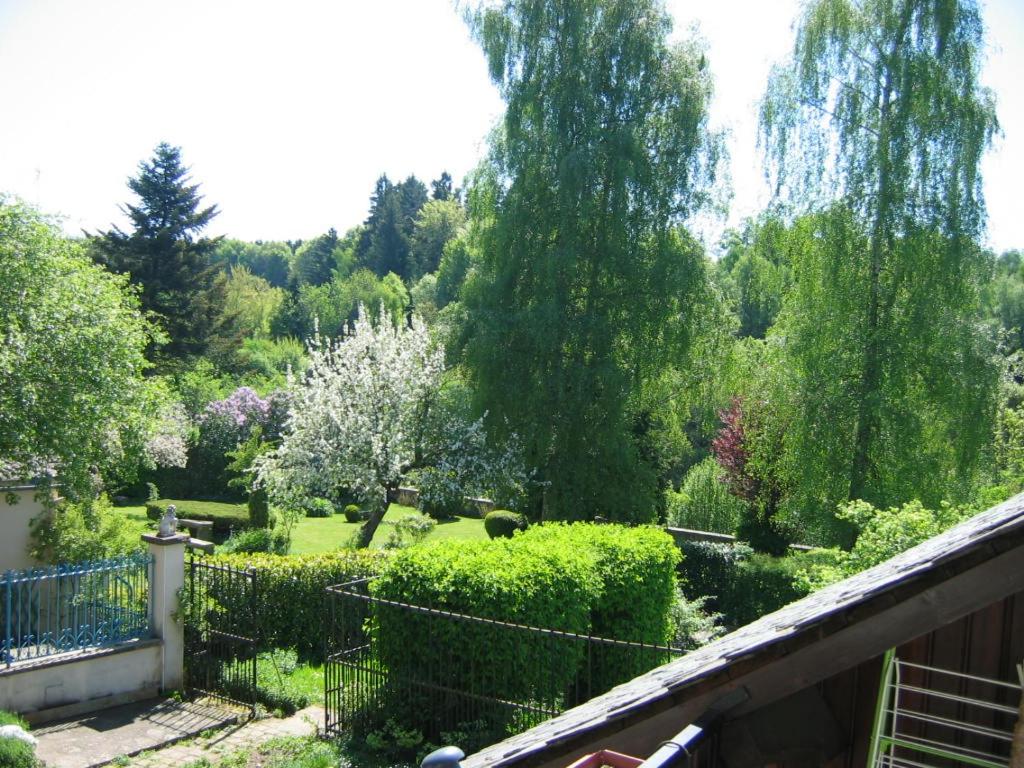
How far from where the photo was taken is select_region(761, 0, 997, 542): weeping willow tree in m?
18.1

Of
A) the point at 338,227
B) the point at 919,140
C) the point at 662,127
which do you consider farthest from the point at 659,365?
the point at 338,227

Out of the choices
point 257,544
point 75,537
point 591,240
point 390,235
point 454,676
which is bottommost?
point 257,544

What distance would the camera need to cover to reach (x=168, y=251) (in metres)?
37.2

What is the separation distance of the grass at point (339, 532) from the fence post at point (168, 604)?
34.8ft

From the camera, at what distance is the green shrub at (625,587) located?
35.3ft

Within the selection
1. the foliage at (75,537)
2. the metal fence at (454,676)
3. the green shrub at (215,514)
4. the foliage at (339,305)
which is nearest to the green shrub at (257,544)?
the green shrub at (215,514)

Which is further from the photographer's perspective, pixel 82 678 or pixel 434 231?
pixel 434 231

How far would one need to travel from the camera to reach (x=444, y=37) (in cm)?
2181

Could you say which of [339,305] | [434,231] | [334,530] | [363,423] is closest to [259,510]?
[334,530]

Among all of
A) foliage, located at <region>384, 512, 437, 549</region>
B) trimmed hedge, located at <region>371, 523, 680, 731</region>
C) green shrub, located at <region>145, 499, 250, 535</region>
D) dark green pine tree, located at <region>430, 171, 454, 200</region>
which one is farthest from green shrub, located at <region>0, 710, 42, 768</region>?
dark green pine tree, located at <region>430, 171, 454, 200</region>

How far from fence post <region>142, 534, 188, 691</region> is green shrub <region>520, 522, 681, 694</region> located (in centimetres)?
481

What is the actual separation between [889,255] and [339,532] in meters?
17.1

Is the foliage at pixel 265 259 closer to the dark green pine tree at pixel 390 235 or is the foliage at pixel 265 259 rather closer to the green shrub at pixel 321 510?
the dark green pine tree at pixel 390 235

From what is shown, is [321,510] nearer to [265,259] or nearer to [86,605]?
[86,605]
